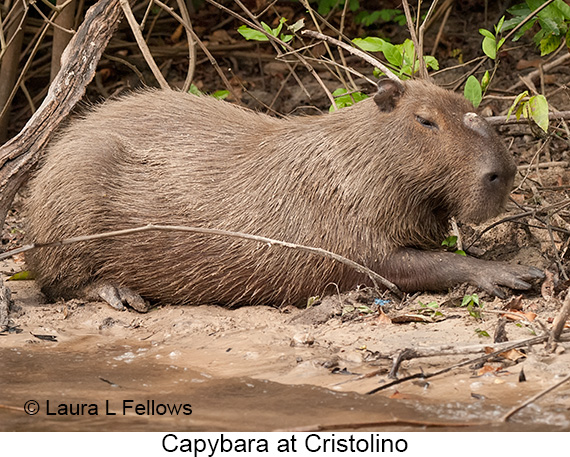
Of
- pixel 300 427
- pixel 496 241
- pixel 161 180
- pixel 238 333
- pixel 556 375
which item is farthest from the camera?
pixel 496 241

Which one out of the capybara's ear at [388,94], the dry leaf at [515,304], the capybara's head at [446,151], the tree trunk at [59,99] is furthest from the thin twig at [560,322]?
the tree trunk at [59,99]

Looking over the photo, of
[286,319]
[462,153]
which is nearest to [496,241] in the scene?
[462,153]

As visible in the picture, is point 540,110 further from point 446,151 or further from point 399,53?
point 399,53

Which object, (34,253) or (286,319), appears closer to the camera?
(286,319)

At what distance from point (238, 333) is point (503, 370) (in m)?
1.44

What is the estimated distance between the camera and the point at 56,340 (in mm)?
4688

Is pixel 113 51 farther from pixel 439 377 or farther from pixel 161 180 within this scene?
pixel 439 377

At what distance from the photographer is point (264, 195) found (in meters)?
5.05

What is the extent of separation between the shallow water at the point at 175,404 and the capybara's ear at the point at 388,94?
1726 millimetres

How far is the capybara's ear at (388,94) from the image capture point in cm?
475

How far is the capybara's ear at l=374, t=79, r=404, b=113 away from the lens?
4.75 meters

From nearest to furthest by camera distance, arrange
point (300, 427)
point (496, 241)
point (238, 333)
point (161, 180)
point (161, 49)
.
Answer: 1. point (300, 427)
2. point (238, 333)
3. point (161, 180)
4. point (496, 241)
5. point (161, 49)

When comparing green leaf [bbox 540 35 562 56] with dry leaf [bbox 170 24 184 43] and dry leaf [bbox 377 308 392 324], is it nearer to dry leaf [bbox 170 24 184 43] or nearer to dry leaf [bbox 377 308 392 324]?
dry leaf [bbox 377 308 392 324]

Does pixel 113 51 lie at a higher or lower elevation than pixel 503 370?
higher
